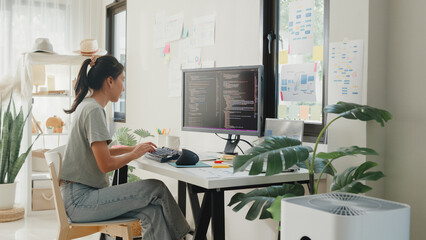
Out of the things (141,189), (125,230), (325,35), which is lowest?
(125,230)

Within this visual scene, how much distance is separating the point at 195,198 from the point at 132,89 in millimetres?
1910

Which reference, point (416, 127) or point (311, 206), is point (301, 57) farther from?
point (311, 206)

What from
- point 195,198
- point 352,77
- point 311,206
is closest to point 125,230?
point 195,198

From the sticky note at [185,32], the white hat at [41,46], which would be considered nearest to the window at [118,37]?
the white hat at [41,46]

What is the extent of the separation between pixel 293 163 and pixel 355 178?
1.03 ft

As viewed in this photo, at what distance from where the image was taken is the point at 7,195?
405 centimetres

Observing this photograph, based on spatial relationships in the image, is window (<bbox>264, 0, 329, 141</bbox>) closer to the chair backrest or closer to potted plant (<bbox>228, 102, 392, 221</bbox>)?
potted plant (<bbox>228, 102, 392, 221</bbox>)

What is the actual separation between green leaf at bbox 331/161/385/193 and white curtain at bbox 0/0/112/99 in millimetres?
3256

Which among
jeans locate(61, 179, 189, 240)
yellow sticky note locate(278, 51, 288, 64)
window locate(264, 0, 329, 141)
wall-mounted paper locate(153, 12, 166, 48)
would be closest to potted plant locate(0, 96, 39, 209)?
A: wall-mounted paper locate(153, 12, 166, 48)

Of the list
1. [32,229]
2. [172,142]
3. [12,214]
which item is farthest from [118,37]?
[172,142]

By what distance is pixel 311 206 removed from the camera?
1.49 metres

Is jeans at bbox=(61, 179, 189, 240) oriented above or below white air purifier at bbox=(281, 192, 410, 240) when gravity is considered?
below

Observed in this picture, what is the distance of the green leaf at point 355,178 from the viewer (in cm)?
189

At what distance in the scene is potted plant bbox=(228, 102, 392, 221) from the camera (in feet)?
5.89
